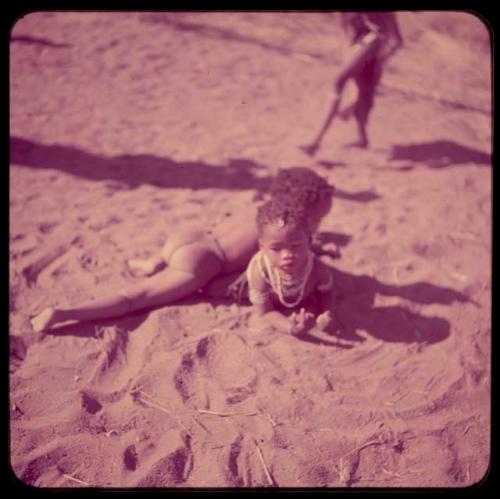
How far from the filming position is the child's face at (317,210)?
3043 millimetres

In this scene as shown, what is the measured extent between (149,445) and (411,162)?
14.8ft

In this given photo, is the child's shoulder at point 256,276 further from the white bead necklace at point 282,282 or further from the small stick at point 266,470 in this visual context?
the small stick at point 266,470

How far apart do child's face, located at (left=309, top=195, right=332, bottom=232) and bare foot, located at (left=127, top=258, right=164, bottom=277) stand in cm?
125

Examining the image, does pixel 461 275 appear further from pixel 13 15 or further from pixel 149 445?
pixel 13 15

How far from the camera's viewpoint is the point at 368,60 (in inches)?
209

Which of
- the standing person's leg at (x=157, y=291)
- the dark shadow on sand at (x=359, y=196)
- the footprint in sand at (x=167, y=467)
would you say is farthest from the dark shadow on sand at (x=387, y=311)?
the footprint in sand at (x=167, y=467)

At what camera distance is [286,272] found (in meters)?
3.02

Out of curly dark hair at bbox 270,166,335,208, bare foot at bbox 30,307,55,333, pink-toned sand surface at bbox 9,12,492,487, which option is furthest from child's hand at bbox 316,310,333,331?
bare foot at bbox 30,307,55,333

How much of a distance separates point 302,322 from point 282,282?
31cm

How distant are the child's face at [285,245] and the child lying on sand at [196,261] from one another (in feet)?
0.66

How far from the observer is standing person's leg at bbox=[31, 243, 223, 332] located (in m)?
3.05

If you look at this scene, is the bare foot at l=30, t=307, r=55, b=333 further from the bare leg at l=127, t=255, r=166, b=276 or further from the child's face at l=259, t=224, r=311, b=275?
the child's face at l=259, t=224, r=311, b=275

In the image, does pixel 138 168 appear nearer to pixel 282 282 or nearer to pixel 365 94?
pixel 282 282

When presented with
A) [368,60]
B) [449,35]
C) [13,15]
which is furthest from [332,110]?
[449,35]
